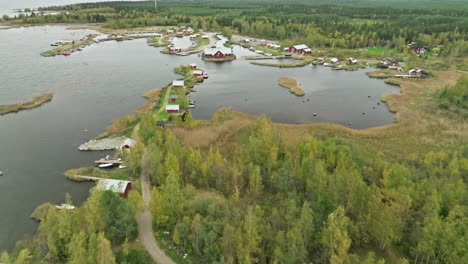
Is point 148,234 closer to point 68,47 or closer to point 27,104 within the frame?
point 27,104

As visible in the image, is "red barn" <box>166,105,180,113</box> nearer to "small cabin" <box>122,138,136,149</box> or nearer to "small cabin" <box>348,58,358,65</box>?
"small cabin" <box>122,138,136,149</box>

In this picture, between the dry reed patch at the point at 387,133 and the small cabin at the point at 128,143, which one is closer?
the small cabin at the point at 128,143

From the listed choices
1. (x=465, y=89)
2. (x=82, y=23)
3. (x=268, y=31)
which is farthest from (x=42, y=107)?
(x=82, y=23)

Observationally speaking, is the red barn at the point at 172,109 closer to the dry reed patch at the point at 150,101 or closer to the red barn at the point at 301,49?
the dry reed patch at the point at 150,101

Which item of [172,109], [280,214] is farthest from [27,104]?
[280,214]

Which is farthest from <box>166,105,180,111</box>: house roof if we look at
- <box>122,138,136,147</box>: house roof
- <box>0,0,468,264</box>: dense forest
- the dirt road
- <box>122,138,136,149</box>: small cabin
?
the dirt road

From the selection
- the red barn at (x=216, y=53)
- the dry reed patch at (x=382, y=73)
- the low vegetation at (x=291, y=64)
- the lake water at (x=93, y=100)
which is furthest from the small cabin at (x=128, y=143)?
the dry reed patch at (x=382, y=73)
